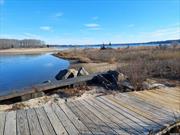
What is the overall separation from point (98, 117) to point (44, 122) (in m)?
1.04

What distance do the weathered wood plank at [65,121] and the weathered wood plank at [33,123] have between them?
0.44 m

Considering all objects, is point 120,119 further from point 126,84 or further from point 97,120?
point 126,84

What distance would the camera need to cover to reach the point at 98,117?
4.43 m

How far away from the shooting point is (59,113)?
4.71m

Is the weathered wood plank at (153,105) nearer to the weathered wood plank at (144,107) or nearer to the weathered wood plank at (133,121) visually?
the weathered wood plank at (144,107)

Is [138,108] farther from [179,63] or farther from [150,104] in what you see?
[179,63]

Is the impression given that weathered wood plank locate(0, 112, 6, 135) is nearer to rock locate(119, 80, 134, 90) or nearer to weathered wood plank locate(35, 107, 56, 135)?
weathered wood plank locate(35, 107, 56, 135)

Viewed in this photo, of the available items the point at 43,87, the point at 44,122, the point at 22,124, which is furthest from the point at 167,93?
the point at 43,87

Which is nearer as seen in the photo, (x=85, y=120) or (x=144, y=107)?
(x=85, y=120)

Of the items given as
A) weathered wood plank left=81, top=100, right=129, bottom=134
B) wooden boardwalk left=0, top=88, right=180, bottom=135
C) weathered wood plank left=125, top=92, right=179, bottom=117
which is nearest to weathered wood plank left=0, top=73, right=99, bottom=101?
wooden boardwalk left=0, top=88, right=180, bottom=135

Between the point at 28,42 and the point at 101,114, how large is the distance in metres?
107

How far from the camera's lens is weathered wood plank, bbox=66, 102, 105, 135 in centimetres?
A: 376

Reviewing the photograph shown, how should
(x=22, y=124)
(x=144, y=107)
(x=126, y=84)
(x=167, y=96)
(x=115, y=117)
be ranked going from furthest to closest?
(x=126, y=84), (x=167, y=96), (x=144, y=107), (x=115, y=117), (x=22, y=124)

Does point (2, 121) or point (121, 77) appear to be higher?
point (121, 77)
